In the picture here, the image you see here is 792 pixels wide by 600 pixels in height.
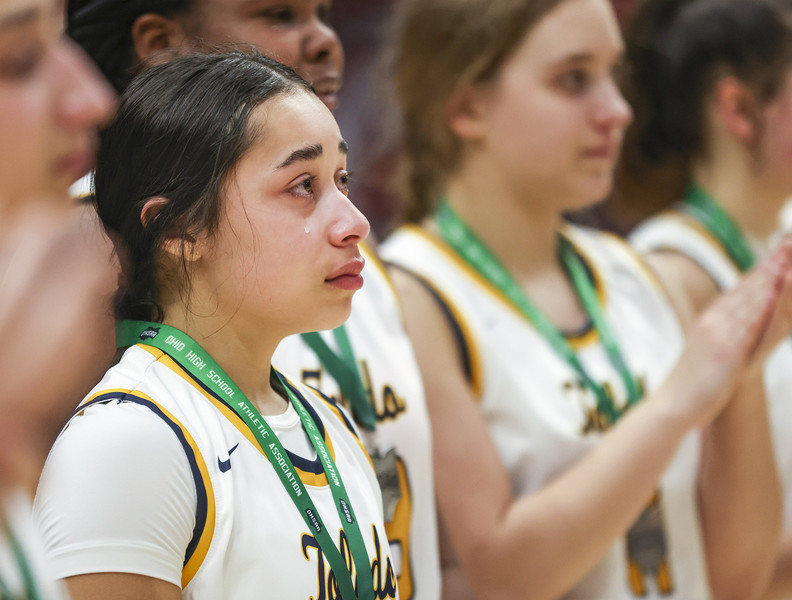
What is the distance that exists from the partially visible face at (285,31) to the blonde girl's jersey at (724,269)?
1.27 m

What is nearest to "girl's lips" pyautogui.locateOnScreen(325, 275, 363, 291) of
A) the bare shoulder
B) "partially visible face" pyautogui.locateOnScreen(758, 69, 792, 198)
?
the bare shoulder

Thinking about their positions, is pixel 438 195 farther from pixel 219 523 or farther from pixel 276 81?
pixel 219 523

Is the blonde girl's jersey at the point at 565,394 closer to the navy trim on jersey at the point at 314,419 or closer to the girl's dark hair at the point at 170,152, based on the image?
Answer: the navy trim on jersey at the point at 314,419

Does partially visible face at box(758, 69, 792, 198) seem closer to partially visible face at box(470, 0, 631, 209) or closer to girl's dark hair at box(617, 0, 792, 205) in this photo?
girl's dark hair at box(617, 0, 792, 205)

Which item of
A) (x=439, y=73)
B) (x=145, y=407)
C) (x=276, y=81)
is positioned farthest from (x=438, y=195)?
(x=145, y=407)

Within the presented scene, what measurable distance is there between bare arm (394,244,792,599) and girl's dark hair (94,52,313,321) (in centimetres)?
82

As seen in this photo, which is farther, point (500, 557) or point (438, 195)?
point (438, 195)

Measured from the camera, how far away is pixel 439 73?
93.3 inches

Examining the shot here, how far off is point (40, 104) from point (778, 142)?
2.28 m

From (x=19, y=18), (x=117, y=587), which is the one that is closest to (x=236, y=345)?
(x=117, y=587)

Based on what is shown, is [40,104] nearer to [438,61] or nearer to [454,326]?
[454,326]

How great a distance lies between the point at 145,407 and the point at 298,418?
25 cm

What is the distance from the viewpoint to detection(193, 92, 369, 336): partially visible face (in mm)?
1302

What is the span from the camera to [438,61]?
2.37 metres
